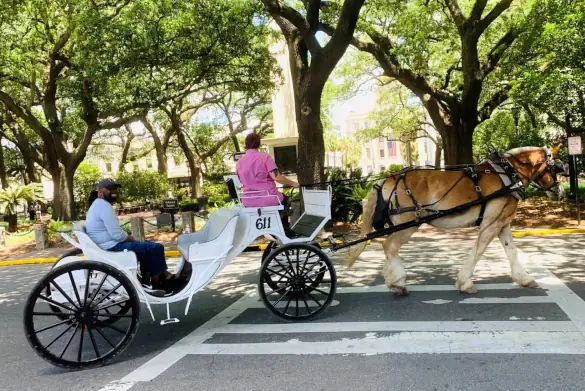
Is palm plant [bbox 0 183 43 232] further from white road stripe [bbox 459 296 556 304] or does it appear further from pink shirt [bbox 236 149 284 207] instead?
white road stripe [bbox 459 296 556 304]

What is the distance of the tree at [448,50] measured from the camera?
1460cm

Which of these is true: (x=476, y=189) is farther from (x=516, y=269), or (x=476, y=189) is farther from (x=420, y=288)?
(x=420, y=288)

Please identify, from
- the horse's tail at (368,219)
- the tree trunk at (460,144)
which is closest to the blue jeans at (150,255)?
the horse's tail at (368,219)

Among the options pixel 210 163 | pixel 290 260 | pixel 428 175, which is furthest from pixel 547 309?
pixel 210 163

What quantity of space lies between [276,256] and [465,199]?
8.57 ft

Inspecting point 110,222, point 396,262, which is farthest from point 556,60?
point 110,222

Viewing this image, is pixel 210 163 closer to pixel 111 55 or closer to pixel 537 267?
pixel 111 55

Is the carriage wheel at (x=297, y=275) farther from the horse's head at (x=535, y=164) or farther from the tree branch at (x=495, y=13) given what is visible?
the tree branch at (x=495, y=13)

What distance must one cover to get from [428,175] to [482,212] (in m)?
0.83

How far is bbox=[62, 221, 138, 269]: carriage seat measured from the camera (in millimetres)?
4699

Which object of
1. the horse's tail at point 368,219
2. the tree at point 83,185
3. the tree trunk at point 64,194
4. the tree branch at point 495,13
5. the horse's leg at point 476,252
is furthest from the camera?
the tree at point 83,185

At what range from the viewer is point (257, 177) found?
5.70 m

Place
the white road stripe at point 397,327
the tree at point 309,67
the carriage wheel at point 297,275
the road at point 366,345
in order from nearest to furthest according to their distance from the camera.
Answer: the road at point 366,345, the white road stripe at point 397,327, the carriage wheel at point 297,275, the tree at point 309,67

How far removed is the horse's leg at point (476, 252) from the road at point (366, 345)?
6.5 inches
